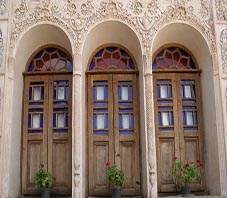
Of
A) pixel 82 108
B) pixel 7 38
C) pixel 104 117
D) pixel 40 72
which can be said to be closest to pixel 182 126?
pixel 104 117

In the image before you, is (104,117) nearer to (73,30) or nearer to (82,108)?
(82,108)

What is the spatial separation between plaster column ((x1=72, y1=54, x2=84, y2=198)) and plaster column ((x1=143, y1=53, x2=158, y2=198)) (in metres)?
1.26

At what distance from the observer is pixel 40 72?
724cm

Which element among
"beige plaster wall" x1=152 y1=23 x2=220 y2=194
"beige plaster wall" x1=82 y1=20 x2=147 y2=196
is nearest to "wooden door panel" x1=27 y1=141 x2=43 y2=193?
"beige plaster wall" x1=82 y1=20 x2=147 y2=196

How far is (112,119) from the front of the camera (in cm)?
705

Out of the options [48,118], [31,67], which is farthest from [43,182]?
[31,67]

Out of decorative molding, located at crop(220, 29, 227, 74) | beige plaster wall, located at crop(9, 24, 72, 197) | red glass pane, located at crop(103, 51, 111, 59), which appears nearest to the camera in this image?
→ beige plaster wall, located at crop(9, 24, 72, 197)

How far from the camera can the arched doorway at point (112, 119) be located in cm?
688

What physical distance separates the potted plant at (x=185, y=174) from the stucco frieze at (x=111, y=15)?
2357 mm

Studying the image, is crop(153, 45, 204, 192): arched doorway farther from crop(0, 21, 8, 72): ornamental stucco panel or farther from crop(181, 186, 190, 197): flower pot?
crop(0, 21, 8, 72): ornamental stucco panel

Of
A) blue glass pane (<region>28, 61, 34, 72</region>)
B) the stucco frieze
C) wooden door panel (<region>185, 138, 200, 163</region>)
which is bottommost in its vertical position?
wooden door panel (<region>185, 138, 200, 163</region>)

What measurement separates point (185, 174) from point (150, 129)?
1087 mm

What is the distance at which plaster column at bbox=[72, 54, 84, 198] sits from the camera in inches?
244

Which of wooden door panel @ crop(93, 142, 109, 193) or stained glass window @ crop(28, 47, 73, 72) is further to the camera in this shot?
stained glass window @ crop(28, 47, 73, 72)
